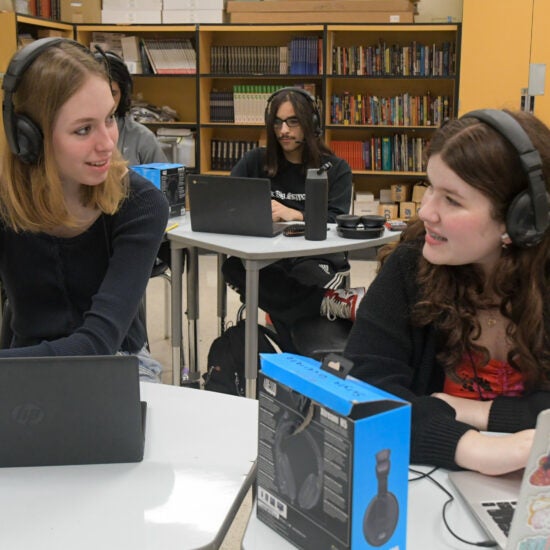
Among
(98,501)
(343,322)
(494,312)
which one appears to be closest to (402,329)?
(494,312)

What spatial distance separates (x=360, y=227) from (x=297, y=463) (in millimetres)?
2085

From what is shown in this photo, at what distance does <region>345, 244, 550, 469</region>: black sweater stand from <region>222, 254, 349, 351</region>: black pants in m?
1.38

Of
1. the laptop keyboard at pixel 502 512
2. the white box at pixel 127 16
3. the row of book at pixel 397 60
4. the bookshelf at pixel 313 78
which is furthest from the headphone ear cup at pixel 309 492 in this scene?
the white box at pixel 127 16

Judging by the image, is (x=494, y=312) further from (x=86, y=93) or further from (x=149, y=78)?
(x=149, y=78)

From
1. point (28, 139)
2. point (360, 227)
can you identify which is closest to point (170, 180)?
point (360, 227)

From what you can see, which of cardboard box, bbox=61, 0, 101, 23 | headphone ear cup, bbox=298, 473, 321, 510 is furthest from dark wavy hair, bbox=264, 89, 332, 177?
cardboard box, bbox=61, 0, 101, 23

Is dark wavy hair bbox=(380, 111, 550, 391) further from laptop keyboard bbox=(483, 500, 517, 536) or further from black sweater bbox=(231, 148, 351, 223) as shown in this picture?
black sweater bbox=(231, 148, 351, 223)

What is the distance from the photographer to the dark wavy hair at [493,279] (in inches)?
49.4

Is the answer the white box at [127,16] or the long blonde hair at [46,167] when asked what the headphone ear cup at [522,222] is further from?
the white box at [127,16]

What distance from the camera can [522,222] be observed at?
1.23 meters

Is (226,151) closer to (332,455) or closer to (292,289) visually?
(292,289)

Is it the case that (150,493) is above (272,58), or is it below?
below

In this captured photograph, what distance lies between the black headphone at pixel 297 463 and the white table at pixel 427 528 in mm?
66

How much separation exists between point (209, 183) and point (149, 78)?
349 centimetres
